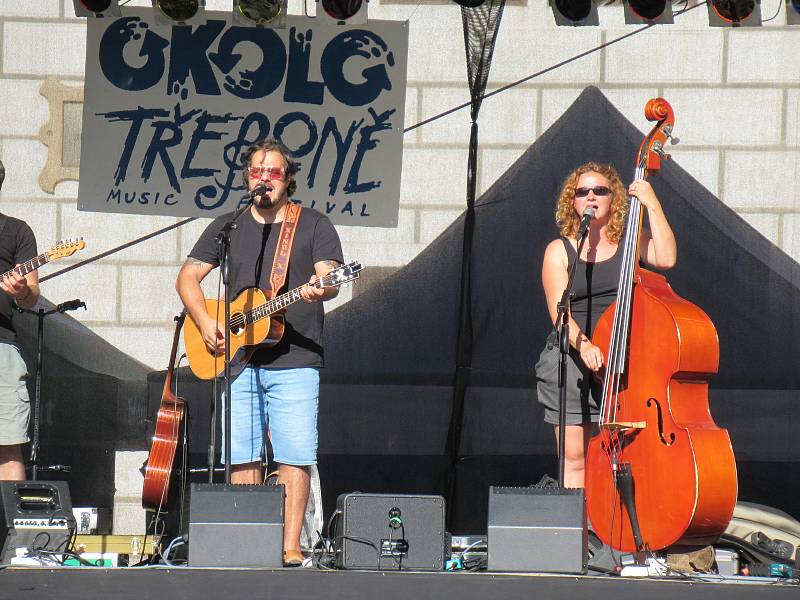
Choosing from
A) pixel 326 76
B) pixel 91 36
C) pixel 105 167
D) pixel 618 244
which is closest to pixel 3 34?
pixel 91 36

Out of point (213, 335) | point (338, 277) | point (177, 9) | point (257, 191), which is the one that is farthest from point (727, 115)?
point (213, 335)

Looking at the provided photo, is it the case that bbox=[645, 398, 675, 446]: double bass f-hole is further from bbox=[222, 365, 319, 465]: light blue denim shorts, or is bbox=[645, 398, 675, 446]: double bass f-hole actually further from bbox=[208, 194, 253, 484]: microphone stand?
bbox=[208, 194, 253, 484]: microphone stand

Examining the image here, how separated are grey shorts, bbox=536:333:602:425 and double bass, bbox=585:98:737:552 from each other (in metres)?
0.20

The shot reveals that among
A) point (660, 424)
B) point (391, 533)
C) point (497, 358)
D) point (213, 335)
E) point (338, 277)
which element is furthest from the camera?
point (497, 358)

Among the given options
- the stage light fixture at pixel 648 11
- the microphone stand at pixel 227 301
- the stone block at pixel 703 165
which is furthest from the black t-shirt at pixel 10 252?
the stone block at pixel 703 165

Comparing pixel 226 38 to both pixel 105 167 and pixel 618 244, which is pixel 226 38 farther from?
pixel 618 244

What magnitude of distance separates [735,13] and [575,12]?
733 millimetres

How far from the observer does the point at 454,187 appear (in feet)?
19.7

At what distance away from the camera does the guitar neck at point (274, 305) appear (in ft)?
15.1

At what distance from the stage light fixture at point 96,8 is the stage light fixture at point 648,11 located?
241cm

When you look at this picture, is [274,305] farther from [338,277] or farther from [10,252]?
[10,252]

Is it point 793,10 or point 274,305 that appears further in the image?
point 793,10

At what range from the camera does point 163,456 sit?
5.43 metres

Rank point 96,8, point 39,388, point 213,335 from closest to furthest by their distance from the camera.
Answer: point 213,335, point 96,8, point 39,388
